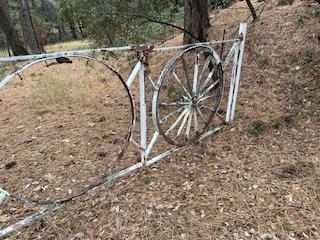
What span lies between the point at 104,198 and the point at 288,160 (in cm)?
188

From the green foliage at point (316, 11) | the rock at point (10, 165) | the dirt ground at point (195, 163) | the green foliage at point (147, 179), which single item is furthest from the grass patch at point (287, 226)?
the green foliage at point (316, 11)

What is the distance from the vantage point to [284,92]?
173 inches

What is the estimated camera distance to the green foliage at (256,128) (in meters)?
3.76

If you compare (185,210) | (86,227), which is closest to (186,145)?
(185,210)

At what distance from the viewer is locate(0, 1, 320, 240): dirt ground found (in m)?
2.59

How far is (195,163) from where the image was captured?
3320mm

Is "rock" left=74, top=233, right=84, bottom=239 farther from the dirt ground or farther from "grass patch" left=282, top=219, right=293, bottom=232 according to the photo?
"grass patch" left=282, top=219, right=293, bottom=232

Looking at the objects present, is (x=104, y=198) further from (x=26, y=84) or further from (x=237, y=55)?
(x=26, y=84)

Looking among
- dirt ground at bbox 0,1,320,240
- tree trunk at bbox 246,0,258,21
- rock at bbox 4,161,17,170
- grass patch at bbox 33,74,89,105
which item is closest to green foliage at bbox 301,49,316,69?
dirt ground at bbox 0,1,320,240

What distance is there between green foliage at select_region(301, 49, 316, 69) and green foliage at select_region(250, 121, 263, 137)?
1.41 metres

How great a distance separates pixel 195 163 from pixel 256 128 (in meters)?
0.99

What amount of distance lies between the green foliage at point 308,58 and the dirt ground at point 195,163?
20mm

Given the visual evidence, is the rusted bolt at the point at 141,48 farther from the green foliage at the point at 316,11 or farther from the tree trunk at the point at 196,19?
the green foliage at the point at 316,11

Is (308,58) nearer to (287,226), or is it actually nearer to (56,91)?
(287,226)
